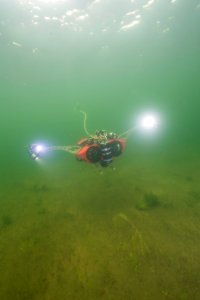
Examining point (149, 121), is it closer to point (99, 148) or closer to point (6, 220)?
point (99, 148)

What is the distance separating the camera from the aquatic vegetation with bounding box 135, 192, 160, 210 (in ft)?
33.5

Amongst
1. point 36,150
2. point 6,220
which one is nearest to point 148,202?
point 36,150

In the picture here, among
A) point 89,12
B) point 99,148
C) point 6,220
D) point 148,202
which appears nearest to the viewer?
point 99,148

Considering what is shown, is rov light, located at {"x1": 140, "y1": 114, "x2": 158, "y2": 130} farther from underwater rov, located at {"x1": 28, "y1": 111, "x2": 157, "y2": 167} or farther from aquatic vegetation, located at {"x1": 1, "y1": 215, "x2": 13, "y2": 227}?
aquatic vegetation, located at {"x1": 1, "y1": 215, "x2": 13, "y2": 227}

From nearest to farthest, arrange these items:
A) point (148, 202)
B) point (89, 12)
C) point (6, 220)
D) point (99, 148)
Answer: point (99, 148)
point (148, 202)
point (6, 220)
point (89, 12)

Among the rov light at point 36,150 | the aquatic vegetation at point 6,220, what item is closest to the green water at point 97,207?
the aquatic vegetation at point 6,220

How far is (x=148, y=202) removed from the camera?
34.3 feet

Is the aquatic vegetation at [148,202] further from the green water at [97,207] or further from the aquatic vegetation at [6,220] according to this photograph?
the aquatic vegetation at [6,220]

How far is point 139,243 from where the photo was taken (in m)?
7.94

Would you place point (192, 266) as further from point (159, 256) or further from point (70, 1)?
point (70, 1)

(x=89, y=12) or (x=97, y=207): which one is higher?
(x=89, y=12)

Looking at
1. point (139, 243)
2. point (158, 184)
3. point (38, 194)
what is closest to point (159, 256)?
point (139, 243)

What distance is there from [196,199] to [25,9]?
16442 millimetres

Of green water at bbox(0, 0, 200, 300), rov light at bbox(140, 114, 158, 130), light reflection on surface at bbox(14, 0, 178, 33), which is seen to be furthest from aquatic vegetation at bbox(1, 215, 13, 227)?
light reflection on surface at bbox(14, 0, 178, 33)
